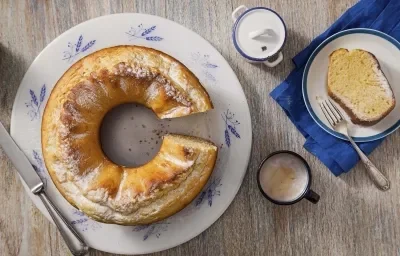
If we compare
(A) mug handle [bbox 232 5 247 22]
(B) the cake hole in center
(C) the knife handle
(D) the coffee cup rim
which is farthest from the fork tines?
(C) the knife handle

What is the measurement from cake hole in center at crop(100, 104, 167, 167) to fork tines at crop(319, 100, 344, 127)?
17.6 inches

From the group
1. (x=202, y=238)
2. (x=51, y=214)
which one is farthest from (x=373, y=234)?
(x=51, y=214)

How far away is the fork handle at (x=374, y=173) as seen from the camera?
1566 millimetres

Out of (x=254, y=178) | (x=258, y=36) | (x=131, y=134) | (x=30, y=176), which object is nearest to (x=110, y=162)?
(x=131, y=134)

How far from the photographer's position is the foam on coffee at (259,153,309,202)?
156cm

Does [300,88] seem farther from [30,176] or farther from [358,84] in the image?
[30,176]

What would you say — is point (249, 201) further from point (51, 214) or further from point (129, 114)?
point (51, 214)

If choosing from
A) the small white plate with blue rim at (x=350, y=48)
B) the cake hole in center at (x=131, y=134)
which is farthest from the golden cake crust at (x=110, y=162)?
the small white plate with blue rim at (x=350, y=48)

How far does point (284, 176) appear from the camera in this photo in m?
1.57

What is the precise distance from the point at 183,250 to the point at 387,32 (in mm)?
836

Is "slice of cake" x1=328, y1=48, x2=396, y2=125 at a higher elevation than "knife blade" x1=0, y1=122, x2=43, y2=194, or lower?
lower

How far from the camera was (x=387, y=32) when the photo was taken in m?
1.60

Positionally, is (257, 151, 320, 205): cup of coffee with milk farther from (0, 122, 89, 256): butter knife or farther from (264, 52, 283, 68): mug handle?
(0, 122, 89, 256): butter knife

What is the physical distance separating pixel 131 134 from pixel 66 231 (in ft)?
1.05
